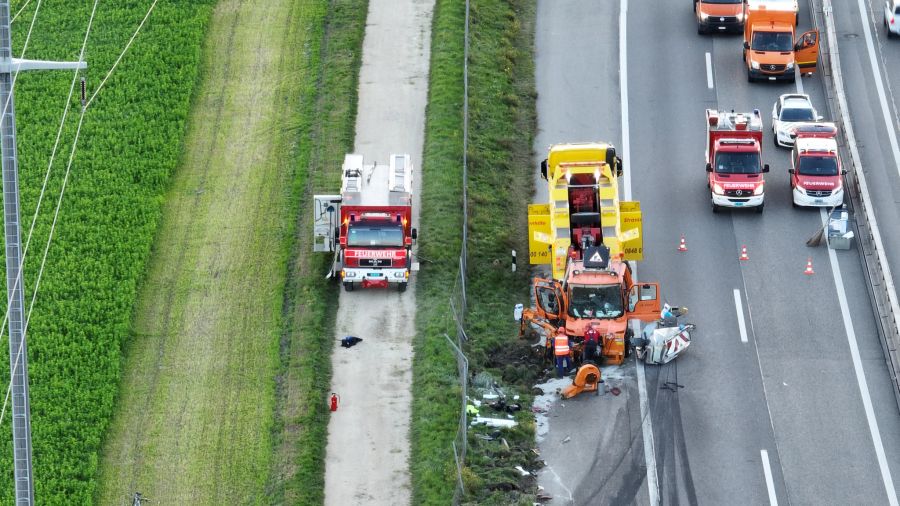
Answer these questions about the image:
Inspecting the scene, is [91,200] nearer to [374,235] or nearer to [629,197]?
[374,235]

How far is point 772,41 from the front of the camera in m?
73.9

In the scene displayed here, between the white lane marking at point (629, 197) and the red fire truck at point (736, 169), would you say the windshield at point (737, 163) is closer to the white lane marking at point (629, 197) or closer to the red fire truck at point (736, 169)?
the red fire truck at point (736, 169)

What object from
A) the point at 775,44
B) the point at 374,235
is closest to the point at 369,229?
the point at 374,235

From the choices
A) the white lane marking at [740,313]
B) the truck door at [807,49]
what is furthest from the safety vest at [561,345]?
the truck door at [807,49]

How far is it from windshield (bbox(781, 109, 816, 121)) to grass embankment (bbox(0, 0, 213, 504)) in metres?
22.1

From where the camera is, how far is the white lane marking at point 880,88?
2781 inches

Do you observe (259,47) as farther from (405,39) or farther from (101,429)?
(101,429)

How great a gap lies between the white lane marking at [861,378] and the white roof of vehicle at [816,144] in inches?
84.2

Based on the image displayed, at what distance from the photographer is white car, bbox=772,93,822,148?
229 feet

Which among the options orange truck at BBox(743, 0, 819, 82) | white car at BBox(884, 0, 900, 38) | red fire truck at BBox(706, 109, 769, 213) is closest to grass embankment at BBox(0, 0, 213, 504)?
red fire truck at BBox(706, 109, 769, 213)

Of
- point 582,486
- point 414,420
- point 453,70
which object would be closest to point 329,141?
point 453,70

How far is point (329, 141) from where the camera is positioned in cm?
7031

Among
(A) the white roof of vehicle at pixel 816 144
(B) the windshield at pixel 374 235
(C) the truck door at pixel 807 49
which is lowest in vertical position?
(B) the windshield at pixel 374 235

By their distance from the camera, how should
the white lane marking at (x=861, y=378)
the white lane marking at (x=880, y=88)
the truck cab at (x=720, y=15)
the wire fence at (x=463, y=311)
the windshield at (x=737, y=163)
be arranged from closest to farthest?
the white lane marking at (x=861, y=378), the wire fence at (x=463, y=311), the windshield at (x=737, y=163), the white lane marking at (x=880, y=88), the truck cab at (x=720, y=15)
